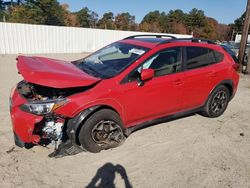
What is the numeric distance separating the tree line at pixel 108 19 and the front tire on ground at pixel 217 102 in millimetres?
27162

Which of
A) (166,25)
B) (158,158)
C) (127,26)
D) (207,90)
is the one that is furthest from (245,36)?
(166,25)

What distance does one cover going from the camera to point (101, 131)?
3904 mm

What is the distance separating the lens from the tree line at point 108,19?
37.9 metres

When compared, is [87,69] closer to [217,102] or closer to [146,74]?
[146,74]

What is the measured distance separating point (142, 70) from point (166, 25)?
61958 millimetres

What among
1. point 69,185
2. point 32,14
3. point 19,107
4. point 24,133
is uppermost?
point 32,14

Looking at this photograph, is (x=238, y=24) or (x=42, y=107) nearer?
(x=42, y=107)

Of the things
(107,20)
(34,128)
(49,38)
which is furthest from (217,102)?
(107,20)

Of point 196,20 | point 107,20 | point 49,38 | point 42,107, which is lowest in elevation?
point 42,107

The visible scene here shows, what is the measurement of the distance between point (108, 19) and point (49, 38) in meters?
38.6

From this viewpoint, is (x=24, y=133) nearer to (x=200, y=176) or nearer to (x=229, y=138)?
(x=200, y=176)

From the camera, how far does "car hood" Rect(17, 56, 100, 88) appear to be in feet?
11.2

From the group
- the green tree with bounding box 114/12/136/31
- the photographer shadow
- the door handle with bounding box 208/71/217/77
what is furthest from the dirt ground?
the green tree with bounding box 114/12/136/31

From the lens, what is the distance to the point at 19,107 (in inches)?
140
